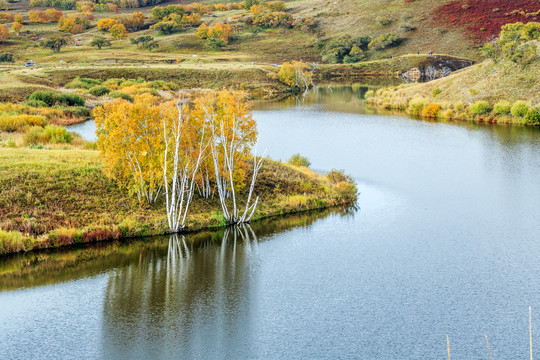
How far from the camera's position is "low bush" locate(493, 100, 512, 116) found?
226 feet

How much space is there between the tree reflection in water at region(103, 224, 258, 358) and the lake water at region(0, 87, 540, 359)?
0.26 feet

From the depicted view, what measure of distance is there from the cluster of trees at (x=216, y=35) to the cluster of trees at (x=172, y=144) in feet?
403

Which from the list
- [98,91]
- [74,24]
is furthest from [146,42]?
[98,91]

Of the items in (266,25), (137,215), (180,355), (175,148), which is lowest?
(180,355)

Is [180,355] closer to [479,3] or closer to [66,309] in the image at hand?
[66,309]

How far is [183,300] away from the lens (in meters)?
23.5

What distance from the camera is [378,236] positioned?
31.8 meters

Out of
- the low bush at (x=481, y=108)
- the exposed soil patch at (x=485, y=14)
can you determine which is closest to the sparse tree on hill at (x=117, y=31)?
the exposed soil patch at (x=485, y=14)

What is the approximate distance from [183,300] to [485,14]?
149 m

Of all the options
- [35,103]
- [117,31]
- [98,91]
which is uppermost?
[117,31]

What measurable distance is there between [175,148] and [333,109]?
54536 mm

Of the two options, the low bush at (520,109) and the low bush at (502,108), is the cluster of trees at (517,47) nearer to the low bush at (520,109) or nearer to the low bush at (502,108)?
the low bush at (502,108)

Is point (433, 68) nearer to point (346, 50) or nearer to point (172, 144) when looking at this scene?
point (346, 50)

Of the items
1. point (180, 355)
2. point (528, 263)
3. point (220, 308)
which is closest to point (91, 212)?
point (220, 308)
